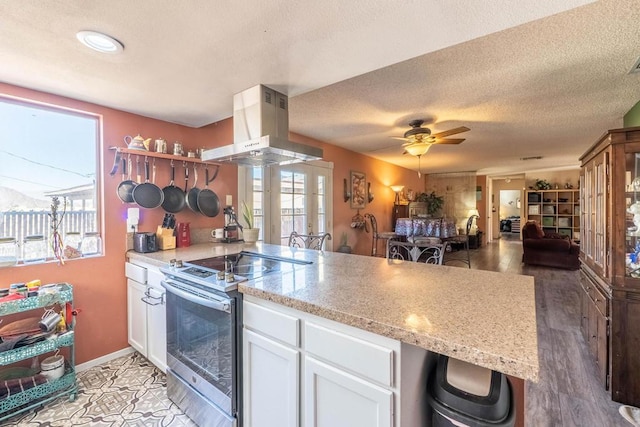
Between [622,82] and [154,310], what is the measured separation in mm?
4077

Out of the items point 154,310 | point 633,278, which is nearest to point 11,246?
point 154,310

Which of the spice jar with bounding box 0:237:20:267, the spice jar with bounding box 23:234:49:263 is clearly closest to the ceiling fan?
the spice jar with bounding box 23:234:49:263

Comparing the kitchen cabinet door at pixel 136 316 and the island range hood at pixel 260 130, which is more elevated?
the island range hood at pixel 260 130

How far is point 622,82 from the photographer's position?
2.29 m

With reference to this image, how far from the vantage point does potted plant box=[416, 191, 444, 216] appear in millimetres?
8188

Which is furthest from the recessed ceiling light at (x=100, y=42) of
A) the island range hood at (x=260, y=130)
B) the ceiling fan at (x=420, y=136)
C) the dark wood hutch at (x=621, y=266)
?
the dark wood hutch at (x=621, y=266)

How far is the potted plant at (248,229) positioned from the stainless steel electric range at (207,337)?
0.89 m

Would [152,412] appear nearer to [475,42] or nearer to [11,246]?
[11,246]

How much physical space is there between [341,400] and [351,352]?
0.67 ft

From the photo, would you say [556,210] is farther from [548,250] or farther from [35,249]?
[35,249]

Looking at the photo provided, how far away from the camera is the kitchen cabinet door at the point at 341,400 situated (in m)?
0.95

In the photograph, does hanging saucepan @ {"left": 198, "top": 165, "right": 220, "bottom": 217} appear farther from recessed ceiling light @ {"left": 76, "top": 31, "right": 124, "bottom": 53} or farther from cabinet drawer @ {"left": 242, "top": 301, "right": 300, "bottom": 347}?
cabinet drawer @ {"left": 242, "top": 301, "right": 300, "bottom": 347}

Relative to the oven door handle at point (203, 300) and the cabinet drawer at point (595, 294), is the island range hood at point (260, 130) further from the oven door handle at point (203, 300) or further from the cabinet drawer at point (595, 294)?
the cabinet drawer at point (595, 294)

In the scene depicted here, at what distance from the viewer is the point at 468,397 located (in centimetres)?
94
